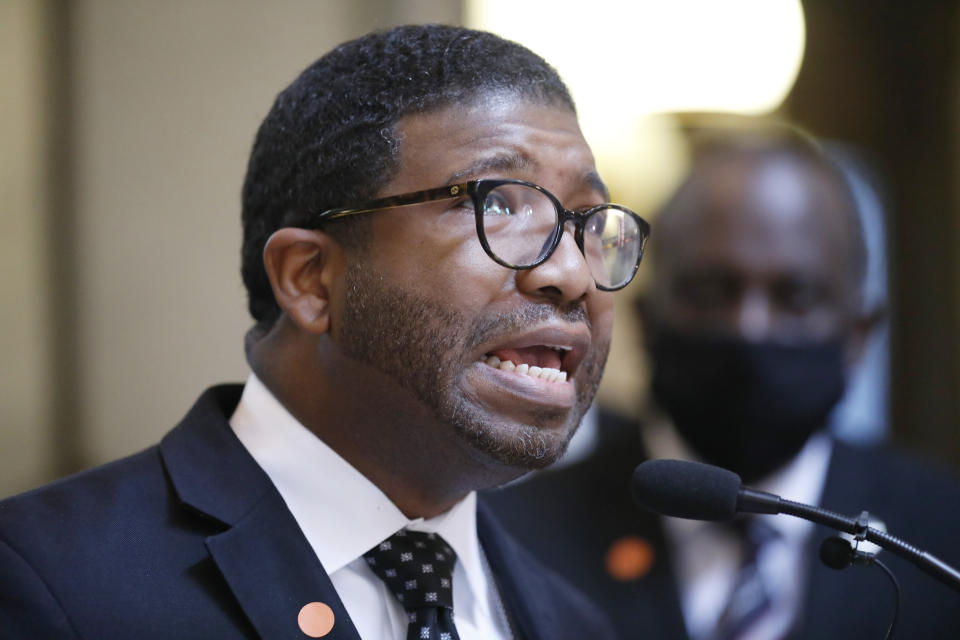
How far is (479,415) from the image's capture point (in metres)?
1.66

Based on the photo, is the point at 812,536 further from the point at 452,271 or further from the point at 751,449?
the point at 452,271

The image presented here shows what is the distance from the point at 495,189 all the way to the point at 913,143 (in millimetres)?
4051

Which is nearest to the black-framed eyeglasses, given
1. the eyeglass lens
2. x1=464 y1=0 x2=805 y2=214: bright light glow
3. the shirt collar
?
the eyeglass lens

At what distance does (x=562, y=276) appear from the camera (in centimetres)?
170

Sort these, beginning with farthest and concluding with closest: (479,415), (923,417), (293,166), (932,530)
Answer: (923,417) → (932,530) → (293,166) → (479,415)

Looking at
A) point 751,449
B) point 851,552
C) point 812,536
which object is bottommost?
point 812,536

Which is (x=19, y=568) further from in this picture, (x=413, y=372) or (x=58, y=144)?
(x=58, y=144)

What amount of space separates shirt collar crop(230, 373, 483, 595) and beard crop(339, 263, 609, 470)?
0.18 meters

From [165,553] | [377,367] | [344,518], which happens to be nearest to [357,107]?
[377,367]

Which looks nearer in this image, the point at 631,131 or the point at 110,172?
→ the point at 110,172

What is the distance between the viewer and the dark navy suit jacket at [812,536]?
2.82m

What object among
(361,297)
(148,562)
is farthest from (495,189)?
(148,562)

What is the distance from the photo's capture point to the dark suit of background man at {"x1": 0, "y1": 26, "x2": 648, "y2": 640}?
5.15 ft

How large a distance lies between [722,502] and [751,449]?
173cm
